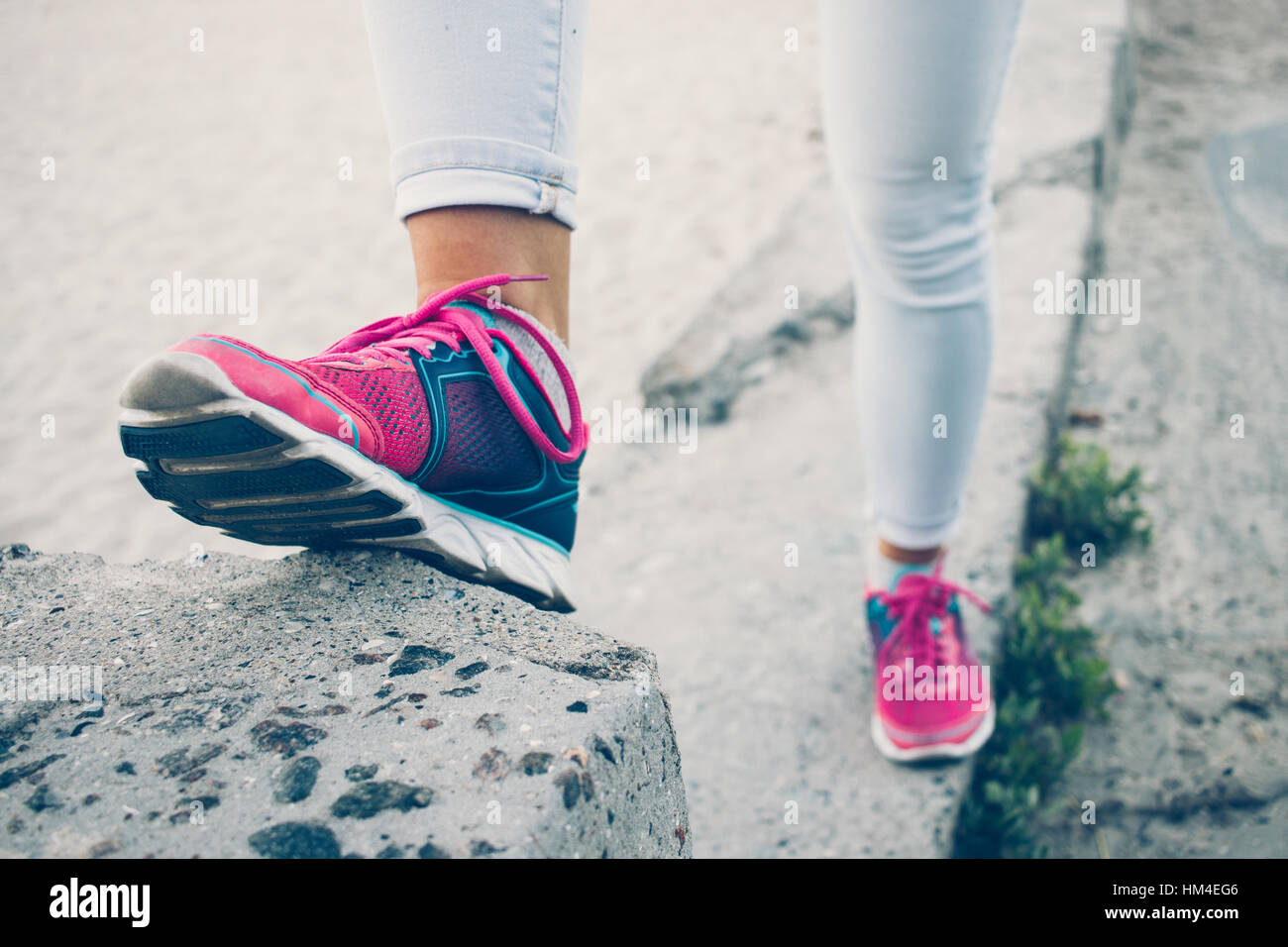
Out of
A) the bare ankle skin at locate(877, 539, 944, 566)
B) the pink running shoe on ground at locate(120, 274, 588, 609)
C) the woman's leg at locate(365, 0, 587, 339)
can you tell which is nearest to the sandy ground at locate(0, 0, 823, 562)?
the bare ankle skin at locate(877, 539, 944, 566)

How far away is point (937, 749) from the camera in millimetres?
1446

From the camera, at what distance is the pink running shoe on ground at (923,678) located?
1.46 m

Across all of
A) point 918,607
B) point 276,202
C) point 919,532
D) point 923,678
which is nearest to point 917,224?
point 919,532

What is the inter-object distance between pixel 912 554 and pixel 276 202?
170 inches

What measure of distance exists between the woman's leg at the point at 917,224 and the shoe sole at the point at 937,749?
29 centimetres

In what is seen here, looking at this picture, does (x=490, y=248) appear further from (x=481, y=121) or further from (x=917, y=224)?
(x=917, y=224)

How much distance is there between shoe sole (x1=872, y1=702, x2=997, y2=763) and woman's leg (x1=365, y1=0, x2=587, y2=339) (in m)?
0.97

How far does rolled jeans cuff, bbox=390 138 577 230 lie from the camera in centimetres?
89

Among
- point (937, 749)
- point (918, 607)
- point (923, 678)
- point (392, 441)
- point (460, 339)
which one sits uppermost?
point (460, 339)

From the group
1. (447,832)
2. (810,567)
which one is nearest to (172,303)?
(810,567)

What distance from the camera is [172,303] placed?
4.16m

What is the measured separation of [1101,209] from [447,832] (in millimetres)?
3421

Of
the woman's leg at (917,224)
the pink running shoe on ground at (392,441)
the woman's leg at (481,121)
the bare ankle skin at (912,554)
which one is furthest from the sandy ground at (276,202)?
the woman's leg at (481,121)

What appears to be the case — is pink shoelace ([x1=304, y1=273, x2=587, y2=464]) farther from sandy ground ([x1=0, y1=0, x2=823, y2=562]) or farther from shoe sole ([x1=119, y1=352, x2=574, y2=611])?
sandy ground ([x1=0, y1=0, x2=823, y2=562])
